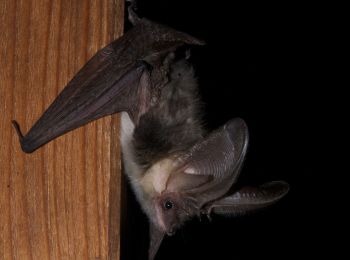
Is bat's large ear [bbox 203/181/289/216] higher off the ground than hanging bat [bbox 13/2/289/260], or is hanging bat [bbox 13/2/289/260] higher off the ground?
hanging bat [bbox 13/2/289/260]

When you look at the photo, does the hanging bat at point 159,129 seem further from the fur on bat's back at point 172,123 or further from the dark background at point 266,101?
the dark background at point 266,101

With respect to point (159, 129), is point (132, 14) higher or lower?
higher

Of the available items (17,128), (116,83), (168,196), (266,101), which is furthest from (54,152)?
(266,101)

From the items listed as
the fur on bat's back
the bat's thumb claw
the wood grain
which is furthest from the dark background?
the bat's thumb claw

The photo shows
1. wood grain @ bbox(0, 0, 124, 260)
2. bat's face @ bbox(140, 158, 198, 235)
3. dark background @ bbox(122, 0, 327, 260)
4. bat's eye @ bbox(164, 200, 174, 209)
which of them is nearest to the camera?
wood grain @ bbox(0, 0, 124, 260)

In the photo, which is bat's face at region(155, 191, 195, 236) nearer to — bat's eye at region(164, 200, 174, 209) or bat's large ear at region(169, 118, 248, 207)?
bat's eye at region(164, 200, 174, 209)

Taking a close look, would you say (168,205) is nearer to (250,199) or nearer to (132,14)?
(250,199)

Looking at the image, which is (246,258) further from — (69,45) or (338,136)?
(69,45)

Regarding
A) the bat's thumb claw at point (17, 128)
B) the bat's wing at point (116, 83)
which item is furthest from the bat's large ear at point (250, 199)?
the bat's thumb claw at point (17, 128)
